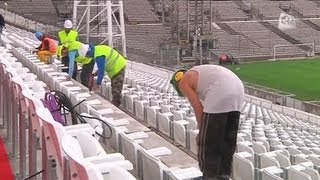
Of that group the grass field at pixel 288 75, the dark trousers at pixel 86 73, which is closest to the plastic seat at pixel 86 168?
the dark trousers at pixel 86 73

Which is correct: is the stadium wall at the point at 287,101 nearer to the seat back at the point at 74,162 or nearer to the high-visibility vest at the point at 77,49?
the high-visibility vest at the point at 77,49

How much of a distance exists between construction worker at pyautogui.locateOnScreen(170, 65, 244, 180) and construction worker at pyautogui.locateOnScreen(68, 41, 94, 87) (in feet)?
11.8

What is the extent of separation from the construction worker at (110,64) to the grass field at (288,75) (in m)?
13.5

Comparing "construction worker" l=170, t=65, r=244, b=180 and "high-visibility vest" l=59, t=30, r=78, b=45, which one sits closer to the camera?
"construction worker" l=170, t=65, r=244, b=180

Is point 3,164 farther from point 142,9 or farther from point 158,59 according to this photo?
point 142,9

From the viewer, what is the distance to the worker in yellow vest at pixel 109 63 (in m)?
6.42

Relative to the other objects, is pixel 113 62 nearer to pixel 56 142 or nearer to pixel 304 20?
pixel 56 142

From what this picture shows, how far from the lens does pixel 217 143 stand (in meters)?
3.16

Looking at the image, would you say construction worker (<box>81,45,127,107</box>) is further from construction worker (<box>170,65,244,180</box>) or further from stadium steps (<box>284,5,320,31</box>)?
stadium steps (<box>284,5,320,31</box>)

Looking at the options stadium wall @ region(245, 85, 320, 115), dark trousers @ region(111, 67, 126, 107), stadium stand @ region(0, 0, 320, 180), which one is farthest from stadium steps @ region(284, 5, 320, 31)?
dark trousers @ region(111, 67, 126, 107)

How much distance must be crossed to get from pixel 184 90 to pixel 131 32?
28.3 metres

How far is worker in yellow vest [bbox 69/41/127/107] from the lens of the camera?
6422mm

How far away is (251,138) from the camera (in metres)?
5.52

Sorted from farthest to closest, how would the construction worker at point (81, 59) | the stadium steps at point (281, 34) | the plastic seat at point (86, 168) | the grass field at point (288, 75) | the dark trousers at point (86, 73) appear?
the stadium steps at point (281, 34) < the grass field at point (288, 75) < the dark trousers at point (86, 73) < the construction worker at point (81, 59) < the plastic seat at point (86, 168)
